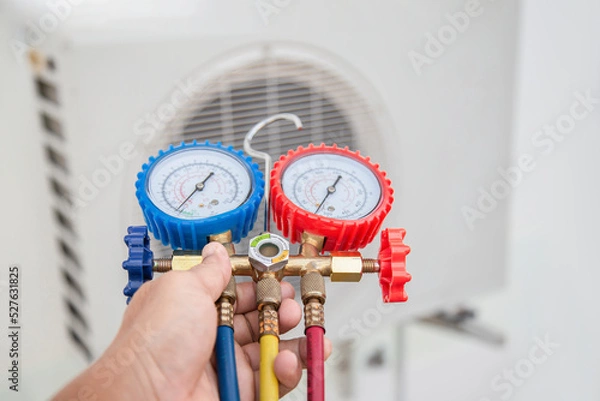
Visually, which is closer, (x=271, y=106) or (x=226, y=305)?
(x=226, y=305)

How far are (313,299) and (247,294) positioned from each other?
123 mm

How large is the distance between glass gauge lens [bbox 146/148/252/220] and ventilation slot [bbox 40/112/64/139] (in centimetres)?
20

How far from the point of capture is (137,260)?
73cm

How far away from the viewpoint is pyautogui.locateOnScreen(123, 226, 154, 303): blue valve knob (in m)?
0.74

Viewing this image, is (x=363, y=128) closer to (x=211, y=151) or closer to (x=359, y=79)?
(x=359, y=79)

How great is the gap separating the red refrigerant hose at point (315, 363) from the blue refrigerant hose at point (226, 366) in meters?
0.07

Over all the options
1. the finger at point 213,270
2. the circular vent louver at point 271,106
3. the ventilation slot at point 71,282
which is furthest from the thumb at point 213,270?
the ventilation slot at point 71,282

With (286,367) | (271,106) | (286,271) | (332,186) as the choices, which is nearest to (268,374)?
(286,367)

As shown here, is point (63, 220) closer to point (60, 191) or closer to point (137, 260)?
point (60, 191)

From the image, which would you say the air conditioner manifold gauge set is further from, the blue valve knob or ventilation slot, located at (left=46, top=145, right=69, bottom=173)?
ventilation slot, located at (left=46, top=145, right=69, bottom=173)

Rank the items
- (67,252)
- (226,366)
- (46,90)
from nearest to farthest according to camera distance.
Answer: (226,366) < (46,90) < (67,252)

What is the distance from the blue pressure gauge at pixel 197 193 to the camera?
2.51ft

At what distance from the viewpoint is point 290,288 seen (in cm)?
83

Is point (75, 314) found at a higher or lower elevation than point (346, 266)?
lower
